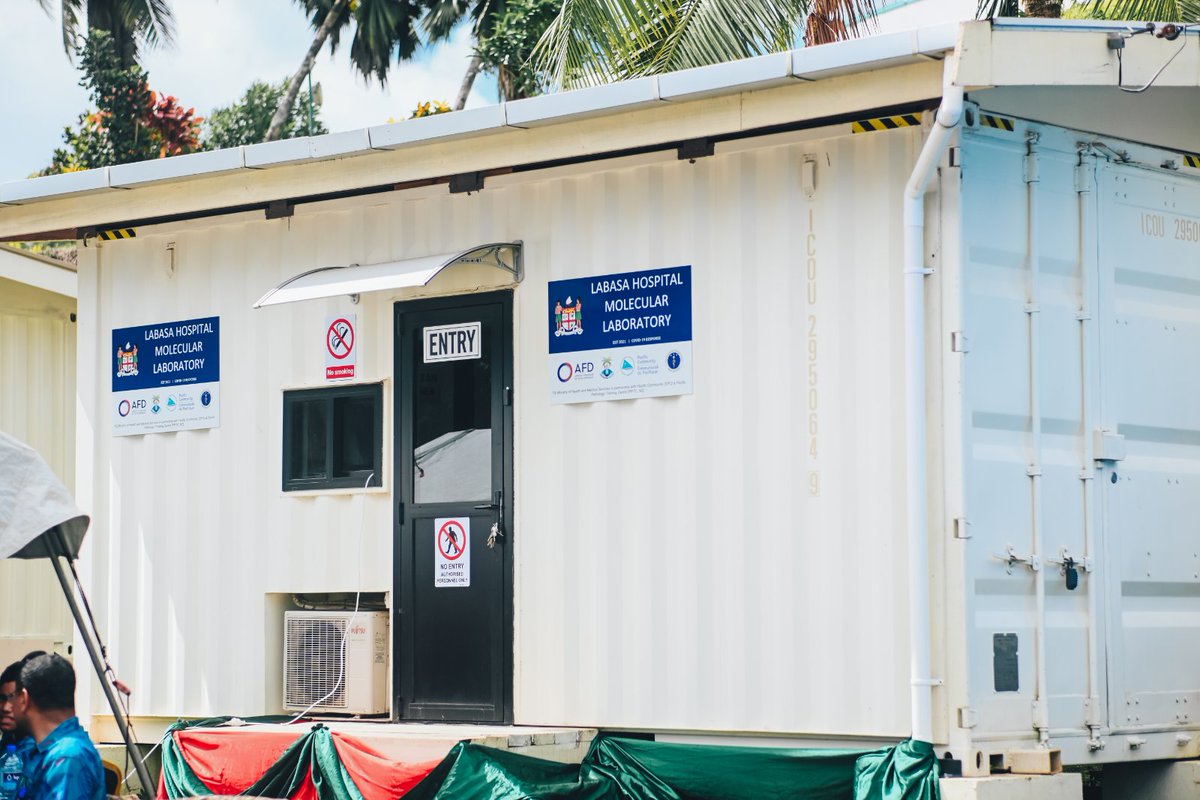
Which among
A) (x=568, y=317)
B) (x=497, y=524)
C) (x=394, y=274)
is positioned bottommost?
(x=497, y=524)

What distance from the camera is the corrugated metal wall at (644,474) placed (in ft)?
26.7

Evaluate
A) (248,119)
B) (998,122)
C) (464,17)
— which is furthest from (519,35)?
(248,119)

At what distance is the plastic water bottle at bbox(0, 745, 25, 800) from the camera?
676cm

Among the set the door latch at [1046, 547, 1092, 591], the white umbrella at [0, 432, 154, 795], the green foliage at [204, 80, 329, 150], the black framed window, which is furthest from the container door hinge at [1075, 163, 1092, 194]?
the green foliage at [204, 80, 329, 150]

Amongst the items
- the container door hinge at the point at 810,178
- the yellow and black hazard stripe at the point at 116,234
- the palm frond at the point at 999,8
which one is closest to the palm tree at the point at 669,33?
the palm frond at the point at 999,8

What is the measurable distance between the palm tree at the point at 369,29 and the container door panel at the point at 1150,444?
32.1 meters

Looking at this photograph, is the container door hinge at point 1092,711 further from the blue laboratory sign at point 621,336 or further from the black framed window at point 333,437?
the black framed window at point 333,437

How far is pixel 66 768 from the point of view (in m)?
6.41

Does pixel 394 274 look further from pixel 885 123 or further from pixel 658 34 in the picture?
pixel 658 34

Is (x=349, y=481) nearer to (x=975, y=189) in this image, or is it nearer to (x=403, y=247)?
(x=403, y=247)

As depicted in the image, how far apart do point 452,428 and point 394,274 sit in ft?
3.11

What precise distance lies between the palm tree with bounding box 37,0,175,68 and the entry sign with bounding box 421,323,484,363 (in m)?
33.1

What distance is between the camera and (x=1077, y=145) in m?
8.40

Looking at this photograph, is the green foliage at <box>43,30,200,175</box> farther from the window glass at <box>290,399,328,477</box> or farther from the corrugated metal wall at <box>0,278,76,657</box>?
the window glass at <box>290,399,328,477</box>
